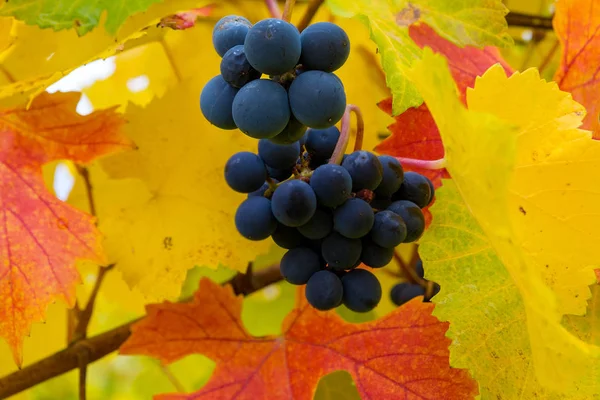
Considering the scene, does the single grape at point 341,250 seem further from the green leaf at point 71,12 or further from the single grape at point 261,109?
the green leaf at point 71,12

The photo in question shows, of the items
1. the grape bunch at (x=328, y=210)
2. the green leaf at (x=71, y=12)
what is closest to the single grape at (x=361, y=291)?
the grape bunch at (x=328, y=210)

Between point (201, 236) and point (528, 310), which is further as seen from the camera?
point (201, 236)

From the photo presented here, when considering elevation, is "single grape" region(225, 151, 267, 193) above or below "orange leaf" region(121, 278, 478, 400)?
above

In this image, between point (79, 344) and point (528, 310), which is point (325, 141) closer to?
point (528, 310)

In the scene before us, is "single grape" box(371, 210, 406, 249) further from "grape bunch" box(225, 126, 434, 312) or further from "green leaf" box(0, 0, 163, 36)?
"green leaf" box(0, 0, 163, 36)

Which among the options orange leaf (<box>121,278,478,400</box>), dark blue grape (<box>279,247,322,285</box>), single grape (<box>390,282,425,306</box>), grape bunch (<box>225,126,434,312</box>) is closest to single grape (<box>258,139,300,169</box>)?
grape bunch (<box>225,126,434,312</box>)

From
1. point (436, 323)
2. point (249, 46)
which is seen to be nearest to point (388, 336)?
point (436, 323)

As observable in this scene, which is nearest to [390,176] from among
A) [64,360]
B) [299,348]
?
[299,348]

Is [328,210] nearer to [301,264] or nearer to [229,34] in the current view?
[301,264]
